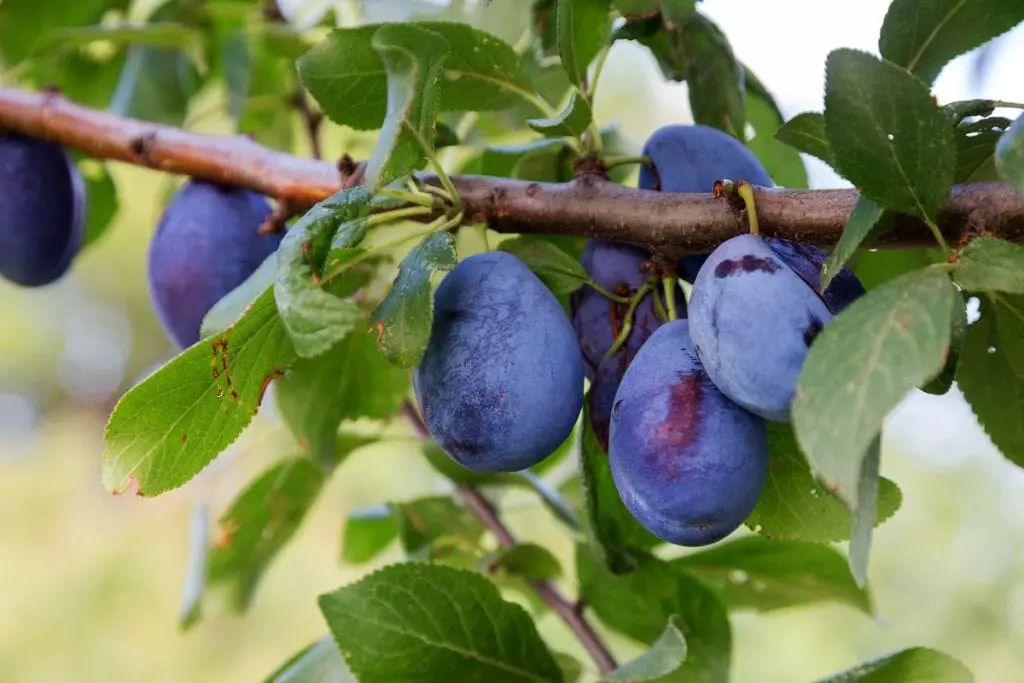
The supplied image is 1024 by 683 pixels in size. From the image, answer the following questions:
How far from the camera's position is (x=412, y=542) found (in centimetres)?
81

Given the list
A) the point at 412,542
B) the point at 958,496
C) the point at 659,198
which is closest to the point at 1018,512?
the point at 958,496

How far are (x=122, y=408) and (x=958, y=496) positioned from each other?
9.77ft

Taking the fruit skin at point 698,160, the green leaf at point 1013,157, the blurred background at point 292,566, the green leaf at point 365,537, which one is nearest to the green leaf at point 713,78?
the fruit skin at point 698,160

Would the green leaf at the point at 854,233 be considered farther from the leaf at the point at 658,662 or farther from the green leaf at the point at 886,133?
the leaf at the point at 658,662

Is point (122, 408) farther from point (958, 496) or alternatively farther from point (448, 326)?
point (958, 496)

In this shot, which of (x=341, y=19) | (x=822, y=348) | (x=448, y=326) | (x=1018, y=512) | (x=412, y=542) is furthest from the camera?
(x=1018, y=512)

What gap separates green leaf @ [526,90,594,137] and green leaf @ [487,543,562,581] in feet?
1.14

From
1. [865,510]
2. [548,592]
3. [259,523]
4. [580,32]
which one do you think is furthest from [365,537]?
Result: [865,510]

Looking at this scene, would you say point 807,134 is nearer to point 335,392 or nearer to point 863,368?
point 863,368

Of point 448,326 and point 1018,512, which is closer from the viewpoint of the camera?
point 448,326

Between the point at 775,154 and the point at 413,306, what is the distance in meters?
0.38

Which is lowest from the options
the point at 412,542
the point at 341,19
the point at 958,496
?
the point at 958,496

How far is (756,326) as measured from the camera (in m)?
0.37

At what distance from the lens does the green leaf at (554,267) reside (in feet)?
1.68
